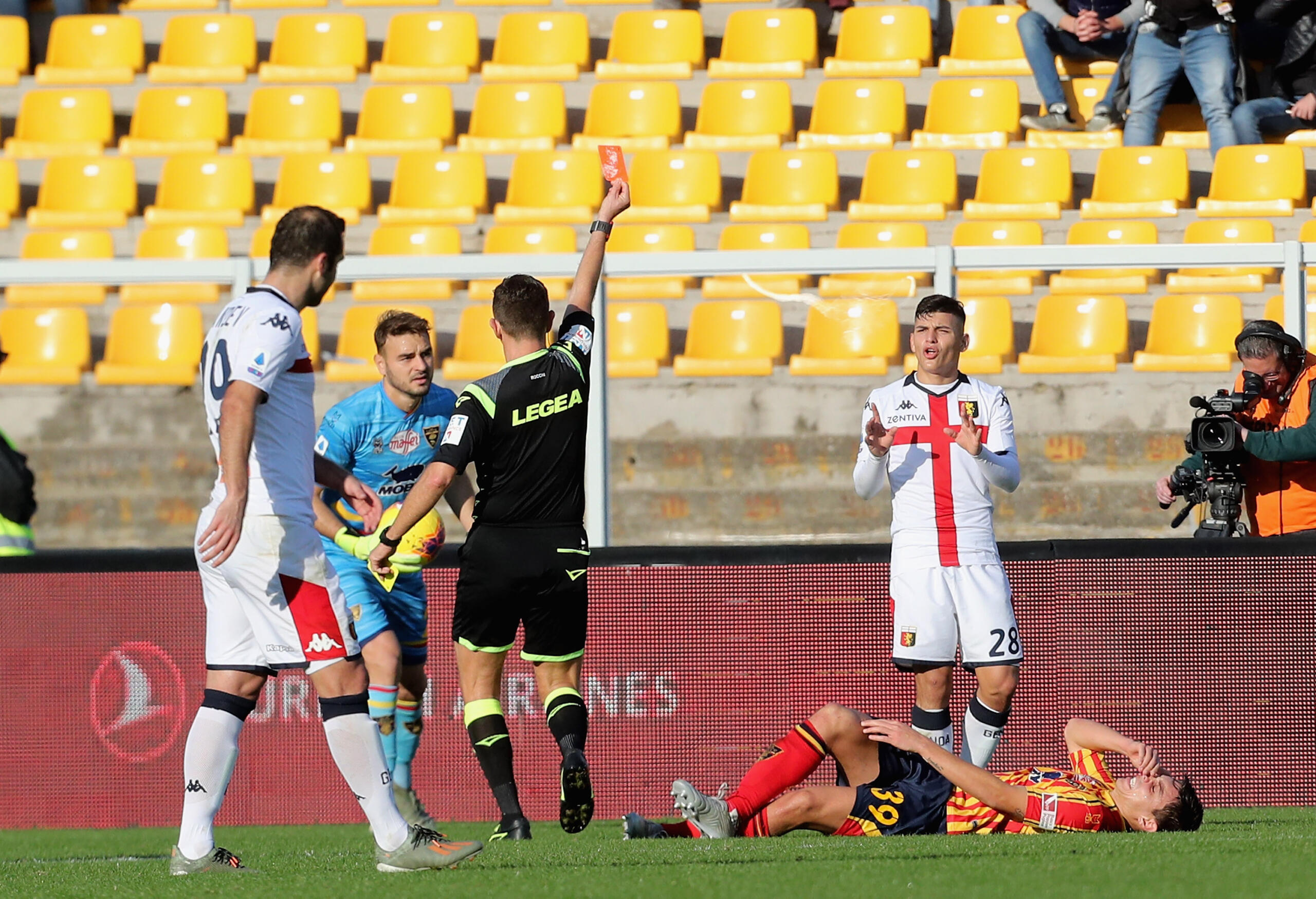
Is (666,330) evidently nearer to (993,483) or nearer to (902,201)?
(993,483)

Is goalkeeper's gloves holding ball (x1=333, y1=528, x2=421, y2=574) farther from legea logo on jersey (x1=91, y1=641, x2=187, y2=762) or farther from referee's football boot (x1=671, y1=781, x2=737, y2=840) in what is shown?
legea logo on jersey (x1=91, y1=641, x2=187, y2=762)

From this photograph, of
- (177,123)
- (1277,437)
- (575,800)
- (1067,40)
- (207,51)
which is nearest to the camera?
(575,800)

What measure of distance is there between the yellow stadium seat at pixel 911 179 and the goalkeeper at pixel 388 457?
6.09 m

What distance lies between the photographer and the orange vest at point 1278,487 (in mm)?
7984

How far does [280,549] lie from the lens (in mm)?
5301

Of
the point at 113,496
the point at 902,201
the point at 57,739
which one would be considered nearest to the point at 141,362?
the point at 113,496

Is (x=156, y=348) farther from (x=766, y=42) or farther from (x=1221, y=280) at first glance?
(x=766, y=42)

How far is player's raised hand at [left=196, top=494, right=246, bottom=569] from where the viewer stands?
5027 mm

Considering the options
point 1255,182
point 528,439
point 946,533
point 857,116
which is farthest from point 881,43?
point 528,439

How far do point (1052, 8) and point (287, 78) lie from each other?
663 cm

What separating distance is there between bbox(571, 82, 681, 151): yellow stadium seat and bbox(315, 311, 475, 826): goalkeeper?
271 inches

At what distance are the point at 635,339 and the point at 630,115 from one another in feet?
20.9

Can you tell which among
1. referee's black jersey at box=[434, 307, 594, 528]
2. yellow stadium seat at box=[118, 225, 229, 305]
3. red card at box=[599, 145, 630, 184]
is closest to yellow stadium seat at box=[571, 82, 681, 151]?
yellow stadium seat at box=[118, 225, 229, 305]

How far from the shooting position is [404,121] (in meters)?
14.7
